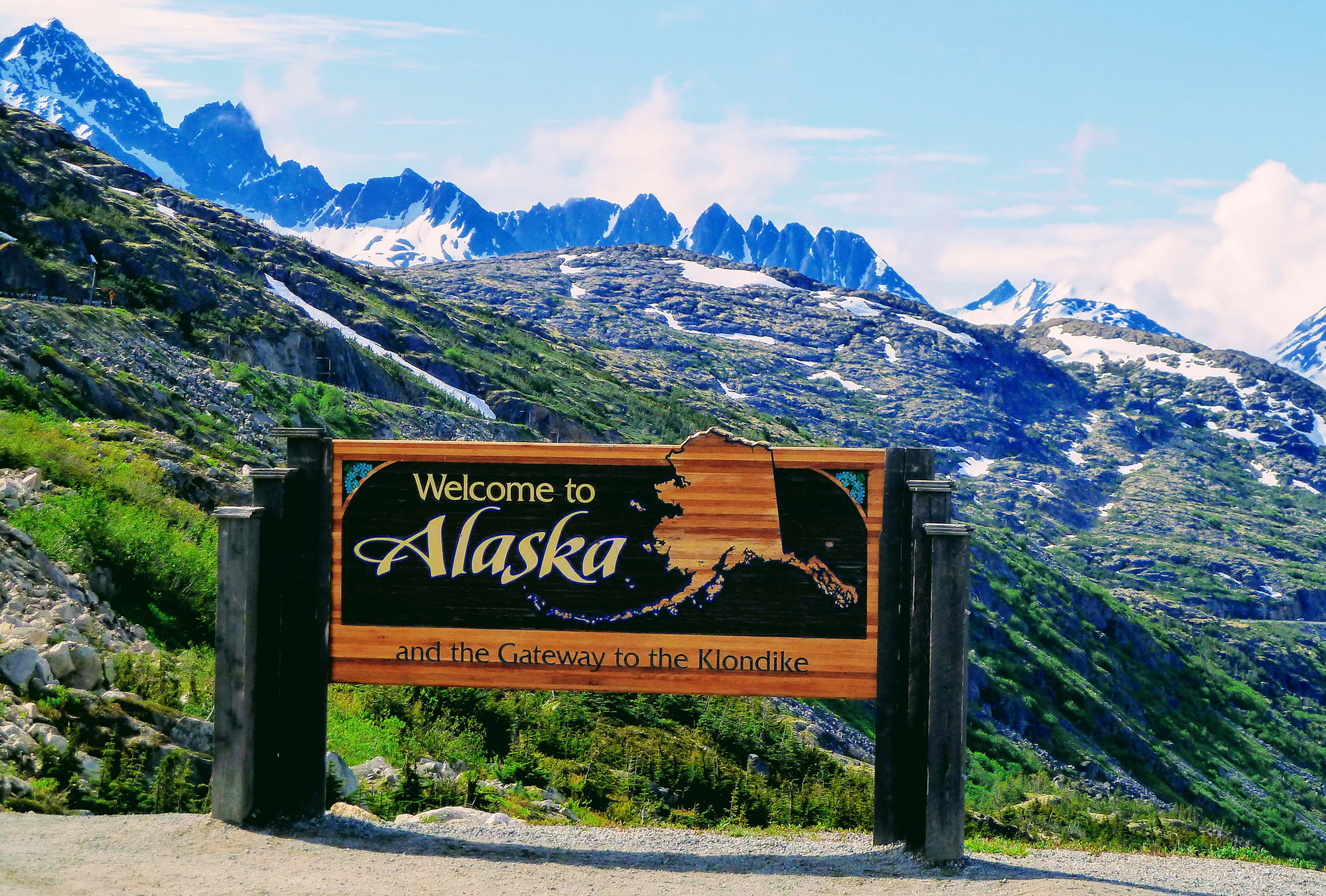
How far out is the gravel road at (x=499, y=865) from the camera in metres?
7.75

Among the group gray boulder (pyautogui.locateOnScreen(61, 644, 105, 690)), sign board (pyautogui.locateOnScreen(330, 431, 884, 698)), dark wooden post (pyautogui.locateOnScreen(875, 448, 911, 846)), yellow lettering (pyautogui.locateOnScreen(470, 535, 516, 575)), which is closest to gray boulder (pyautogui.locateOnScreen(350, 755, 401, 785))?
sign board (pyautogui.locateOnScreen(330, 431, 884, 698))

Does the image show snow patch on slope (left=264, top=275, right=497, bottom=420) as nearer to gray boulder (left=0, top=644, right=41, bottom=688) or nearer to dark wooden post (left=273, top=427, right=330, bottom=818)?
gray boulder (left=0, top=644, right=41, bottom=688)

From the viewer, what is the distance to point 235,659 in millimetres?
8992

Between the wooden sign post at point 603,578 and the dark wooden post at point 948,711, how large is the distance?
0.19 m

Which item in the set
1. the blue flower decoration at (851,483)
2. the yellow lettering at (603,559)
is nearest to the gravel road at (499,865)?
the yellow lettering at (603,559)

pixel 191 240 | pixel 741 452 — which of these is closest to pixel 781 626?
pixel 741 452

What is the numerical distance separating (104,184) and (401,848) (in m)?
73.5

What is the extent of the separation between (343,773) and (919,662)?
597cm

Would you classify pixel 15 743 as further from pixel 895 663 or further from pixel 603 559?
pixel 895 663

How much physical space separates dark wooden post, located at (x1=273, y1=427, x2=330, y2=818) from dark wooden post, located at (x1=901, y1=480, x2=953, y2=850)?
540 centimetres

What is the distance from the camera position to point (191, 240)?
208 feet

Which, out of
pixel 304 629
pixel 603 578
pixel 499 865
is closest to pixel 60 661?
pixel 304 629

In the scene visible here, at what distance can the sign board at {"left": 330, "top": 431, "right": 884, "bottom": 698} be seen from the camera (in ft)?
29.9

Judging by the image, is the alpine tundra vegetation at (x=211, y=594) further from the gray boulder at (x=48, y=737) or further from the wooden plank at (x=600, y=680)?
the wooden plank at (x=600, y=680)
